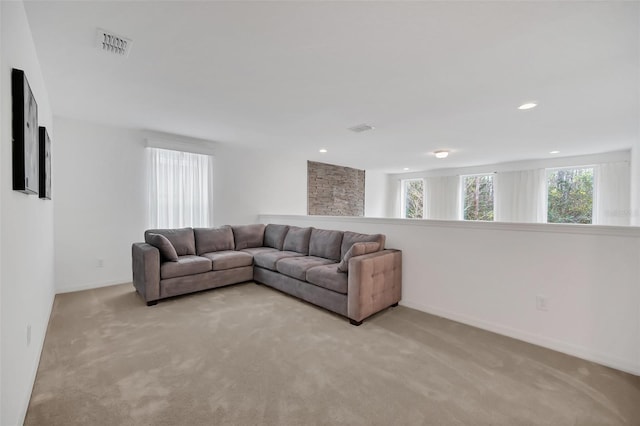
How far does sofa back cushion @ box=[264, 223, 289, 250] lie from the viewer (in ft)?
15.9

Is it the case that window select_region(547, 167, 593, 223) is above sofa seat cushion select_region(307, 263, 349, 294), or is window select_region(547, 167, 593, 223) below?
above

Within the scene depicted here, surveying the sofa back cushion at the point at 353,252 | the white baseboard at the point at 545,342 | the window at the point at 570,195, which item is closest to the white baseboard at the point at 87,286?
the sofa back cushion at the point at 353,252

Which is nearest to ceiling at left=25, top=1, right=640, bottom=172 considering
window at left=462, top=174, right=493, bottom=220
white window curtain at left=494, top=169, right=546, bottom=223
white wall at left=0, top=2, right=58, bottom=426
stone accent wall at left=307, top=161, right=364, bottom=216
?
white wall at left=0, top=2, right=58, bottom=426

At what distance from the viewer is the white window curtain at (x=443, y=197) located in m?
7.82

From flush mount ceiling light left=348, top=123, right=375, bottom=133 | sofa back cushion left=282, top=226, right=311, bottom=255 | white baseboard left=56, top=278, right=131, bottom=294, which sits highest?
flush mount ceiling light left=348, top=123, right=375, bottom=133

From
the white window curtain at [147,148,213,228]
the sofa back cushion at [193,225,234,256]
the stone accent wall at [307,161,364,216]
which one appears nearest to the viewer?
the sofa back cushion at [193,225,234,256]

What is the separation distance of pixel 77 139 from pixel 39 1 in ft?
9.27

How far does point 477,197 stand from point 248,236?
6.16m

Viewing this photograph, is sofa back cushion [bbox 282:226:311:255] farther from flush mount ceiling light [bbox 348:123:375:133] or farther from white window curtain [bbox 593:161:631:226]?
white window curtain [bbox 593:161:631:226]

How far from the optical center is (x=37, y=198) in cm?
225

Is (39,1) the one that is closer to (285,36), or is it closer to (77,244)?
(285,36)

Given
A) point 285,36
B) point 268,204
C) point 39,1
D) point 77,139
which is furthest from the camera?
point 268,204

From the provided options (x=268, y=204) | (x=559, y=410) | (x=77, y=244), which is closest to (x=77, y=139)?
(x=77, y=244)

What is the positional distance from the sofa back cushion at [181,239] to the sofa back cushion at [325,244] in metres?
1.80
